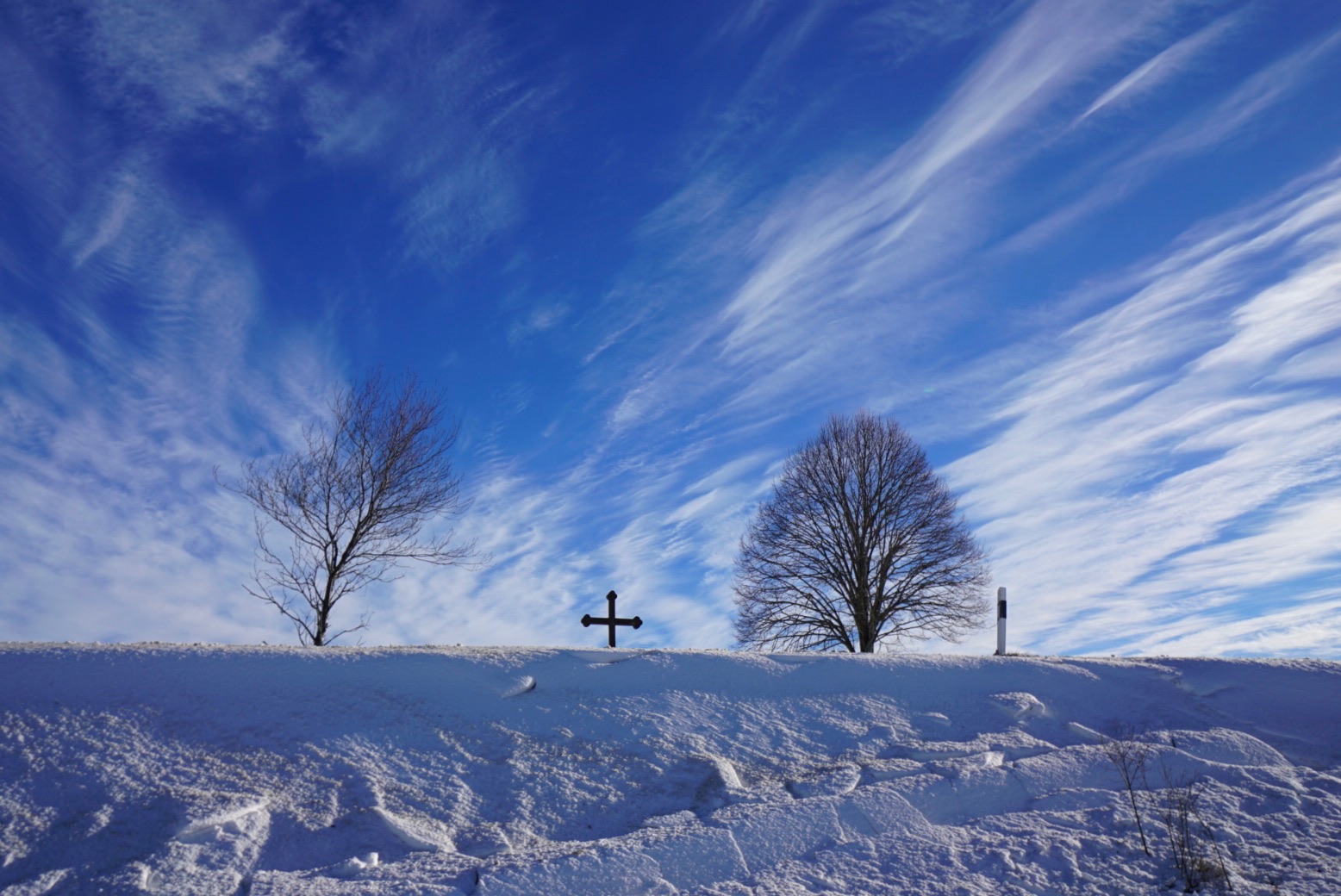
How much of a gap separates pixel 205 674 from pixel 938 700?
26.2 feet

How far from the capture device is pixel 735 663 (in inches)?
401

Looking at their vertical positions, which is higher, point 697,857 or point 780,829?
point 780,829

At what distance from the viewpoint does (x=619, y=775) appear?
754 centimetres

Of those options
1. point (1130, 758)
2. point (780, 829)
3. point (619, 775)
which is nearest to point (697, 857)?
point (780, 829)

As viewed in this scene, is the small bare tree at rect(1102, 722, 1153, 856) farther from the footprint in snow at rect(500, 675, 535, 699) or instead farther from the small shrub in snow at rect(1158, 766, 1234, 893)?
the footprint in snow at rect(500, 675, 535, 699)

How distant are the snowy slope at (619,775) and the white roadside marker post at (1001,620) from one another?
3.21m

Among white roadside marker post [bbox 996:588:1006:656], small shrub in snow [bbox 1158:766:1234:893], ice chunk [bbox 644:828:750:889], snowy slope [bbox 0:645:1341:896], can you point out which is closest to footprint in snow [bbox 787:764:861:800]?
snowy slope [bbox 0:645:1341:896]

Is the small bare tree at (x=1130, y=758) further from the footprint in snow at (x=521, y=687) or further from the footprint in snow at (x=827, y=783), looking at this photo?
the footprint in snow at (x=521, y=687)

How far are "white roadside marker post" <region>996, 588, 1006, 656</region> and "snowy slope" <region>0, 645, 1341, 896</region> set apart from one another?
3.21 m

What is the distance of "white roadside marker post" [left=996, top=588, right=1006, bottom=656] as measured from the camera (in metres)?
13.6

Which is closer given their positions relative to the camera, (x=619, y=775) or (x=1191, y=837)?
(x=1191, y=837)

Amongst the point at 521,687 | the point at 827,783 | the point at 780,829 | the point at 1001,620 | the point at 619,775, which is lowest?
the point at 780,829

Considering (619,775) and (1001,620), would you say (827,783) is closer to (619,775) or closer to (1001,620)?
(619,775)

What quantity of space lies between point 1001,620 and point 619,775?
866 cm
